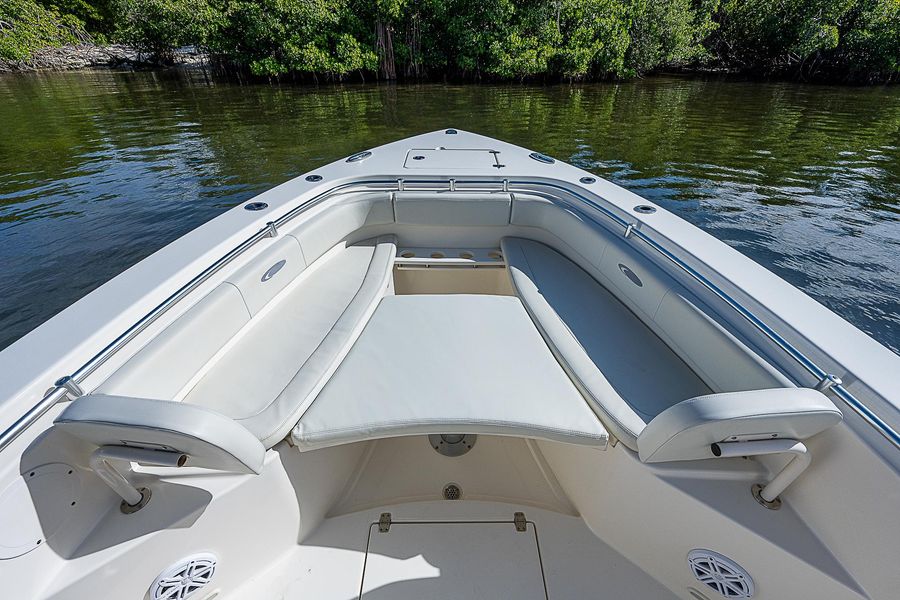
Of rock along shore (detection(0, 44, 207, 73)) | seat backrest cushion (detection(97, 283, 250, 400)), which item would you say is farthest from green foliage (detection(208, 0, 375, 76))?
seat backrest cushion (detection(97, 283, 250, 400))

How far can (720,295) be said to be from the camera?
132cm

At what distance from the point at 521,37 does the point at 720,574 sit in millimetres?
17934

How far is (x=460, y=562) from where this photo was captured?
4.20 feet

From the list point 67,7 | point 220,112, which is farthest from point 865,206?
point 67,7

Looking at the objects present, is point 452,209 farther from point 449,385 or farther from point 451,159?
point 449,385

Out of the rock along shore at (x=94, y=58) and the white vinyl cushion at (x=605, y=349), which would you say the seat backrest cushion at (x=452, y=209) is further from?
the rock along shore at (x=94, y=58)

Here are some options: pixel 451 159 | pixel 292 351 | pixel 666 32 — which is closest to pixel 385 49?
pixel 666 32

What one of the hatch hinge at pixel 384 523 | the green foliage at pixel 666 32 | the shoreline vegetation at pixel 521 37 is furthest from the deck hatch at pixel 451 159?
the green foliage at pixel 666 32

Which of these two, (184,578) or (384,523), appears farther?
(384,523)

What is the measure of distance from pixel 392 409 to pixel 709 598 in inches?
40.9

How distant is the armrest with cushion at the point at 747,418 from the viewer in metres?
0.83

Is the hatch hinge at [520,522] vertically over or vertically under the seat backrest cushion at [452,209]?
under

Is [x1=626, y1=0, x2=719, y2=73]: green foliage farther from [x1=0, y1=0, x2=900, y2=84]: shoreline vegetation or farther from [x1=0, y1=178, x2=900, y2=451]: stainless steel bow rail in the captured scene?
[x1=0, y1=178, x2=900, y2=451]: stainless steel bow rail

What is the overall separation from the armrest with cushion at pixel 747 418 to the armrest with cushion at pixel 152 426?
1.05 metres
